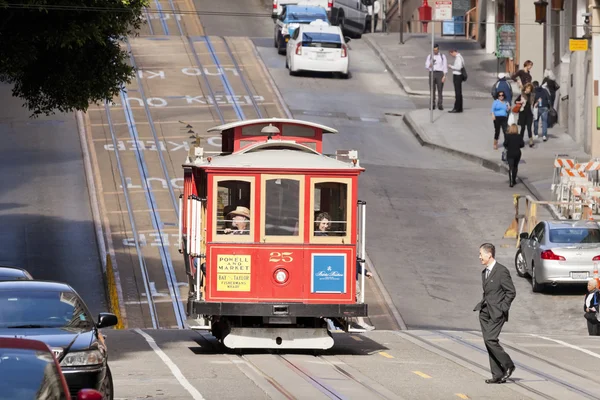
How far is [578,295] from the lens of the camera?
90.1 ft

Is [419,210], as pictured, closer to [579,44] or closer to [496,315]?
[579,44]

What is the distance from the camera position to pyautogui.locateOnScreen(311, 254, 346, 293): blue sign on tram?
62.0 feet

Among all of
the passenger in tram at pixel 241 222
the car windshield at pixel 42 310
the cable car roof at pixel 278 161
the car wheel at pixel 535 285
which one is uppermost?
the cable car roof at pixel 278 161

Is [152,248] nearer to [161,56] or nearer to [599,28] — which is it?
[599,28]

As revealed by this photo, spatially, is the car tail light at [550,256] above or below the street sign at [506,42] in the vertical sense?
below

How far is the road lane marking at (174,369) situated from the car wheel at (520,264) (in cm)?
985

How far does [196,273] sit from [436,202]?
1621cm

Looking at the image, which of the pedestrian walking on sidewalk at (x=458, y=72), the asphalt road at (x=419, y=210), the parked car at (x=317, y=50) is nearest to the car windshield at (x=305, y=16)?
the asphalt road at (x=419, y=210)

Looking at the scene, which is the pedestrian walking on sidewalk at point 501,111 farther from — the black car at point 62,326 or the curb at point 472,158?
the black car at point 62,326

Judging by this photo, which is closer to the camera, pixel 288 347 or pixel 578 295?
pixel 288 347

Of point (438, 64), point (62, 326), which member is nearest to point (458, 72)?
point (438, 64)

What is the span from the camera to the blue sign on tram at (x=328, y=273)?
1889cm

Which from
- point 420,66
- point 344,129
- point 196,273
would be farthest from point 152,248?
point 420,66

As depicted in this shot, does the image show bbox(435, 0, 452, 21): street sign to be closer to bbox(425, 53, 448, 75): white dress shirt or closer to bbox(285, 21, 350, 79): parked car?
bbox(425, 53, 448, 75): white dress shirt
